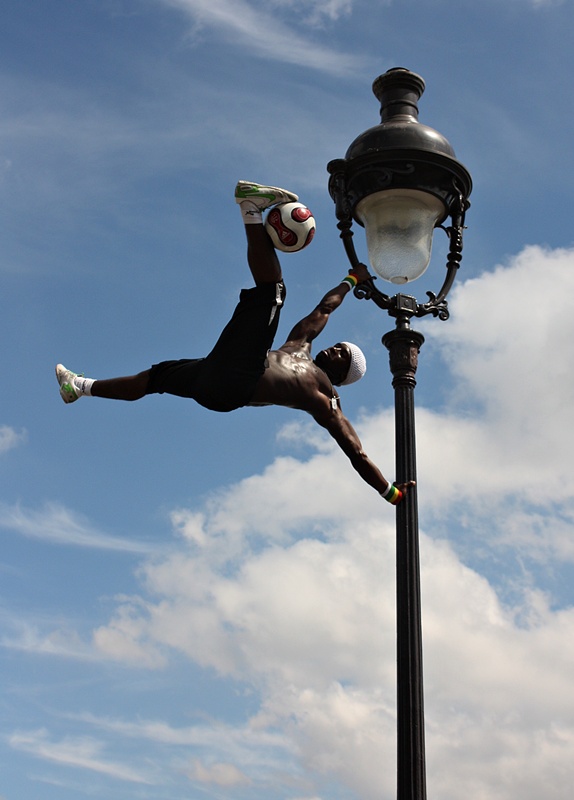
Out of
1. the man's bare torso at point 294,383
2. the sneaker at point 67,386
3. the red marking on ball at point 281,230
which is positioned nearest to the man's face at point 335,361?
the man's bare torso at point 294,383

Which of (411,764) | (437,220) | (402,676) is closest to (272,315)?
(437,220)

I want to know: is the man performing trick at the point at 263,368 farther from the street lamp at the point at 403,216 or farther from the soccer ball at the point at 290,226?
the street lamp at the point at 403,216

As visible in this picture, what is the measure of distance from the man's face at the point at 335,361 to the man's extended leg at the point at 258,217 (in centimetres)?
155

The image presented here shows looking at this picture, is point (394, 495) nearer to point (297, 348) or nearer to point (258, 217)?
point (297, 348)

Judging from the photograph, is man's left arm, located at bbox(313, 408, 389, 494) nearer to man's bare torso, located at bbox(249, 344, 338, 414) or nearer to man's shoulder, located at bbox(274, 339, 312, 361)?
man's bare torso, located at bbox(249, 344, 338, 414)

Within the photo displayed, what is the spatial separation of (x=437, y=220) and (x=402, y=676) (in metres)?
3.72

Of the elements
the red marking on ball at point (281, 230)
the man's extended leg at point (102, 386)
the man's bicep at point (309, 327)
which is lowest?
the man's extended leg at point (102, 386)

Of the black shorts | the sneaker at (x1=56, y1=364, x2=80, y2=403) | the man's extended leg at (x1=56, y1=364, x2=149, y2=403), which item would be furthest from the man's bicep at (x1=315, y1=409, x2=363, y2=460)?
the sneaker at (x1=56, y1=364, x2=80, y2=403)

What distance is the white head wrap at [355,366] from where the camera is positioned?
31.8 ft

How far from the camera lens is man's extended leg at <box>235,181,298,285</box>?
8.12 metres

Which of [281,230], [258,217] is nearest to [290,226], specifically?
[281,230]

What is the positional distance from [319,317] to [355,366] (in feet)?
1.71

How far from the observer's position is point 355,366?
382 inches

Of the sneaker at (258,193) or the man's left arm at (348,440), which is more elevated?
the sneaker at (258,193)
